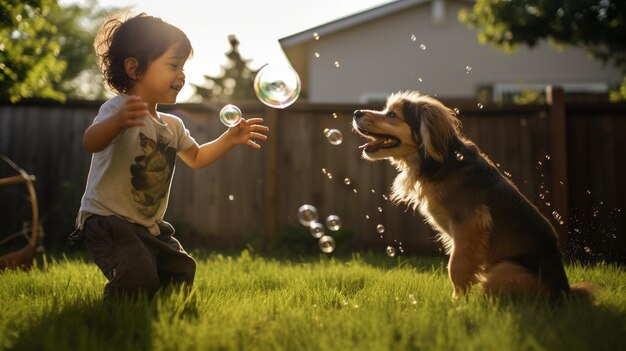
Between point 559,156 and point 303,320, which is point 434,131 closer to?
point 303,320

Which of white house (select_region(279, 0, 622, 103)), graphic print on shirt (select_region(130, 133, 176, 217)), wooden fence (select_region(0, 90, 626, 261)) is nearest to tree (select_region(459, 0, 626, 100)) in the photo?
white house (select_region(279, 0, 622, 103))

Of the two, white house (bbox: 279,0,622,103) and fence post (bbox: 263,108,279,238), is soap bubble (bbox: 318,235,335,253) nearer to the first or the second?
fence post (bbox: 263,108,279,238)

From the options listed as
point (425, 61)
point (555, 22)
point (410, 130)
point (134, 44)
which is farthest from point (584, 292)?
point (425, 61)

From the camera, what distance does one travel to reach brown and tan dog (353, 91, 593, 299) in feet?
10.8

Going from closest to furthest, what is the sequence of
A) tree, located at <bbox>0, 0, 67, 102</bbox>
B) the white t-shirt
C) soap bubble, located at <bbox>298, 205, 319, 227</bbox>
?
the white t-shirt < soap bubble, located at <bbox>298, 205, 319, 227</bbox> < tree, located at <bbox>0, 0, 67, 102</bbox>

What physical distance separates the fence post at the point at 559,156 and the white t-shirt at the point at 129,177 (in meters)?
4.79

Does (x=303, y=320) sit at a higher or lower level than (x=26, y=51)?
lower

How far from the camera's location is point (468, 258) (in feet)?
11.0

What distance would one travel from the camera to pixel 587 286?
335 cm

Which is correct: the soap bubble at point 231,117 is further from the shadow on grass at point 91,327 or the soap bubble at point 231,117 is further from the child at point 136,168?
the shadow on grass at point 91,327

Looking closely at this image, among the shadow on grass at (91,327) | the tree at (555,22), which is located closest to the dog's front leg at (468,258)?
the shadow on grass at (91,327)

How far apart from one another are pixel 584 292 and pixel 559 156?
3861 millimetres

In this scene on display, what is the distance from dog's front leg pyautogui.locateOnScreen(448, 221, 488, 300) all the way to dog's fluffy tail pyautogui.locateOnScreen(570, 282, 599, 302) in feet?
1.75

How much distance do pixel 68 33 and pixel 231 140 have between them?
1335 inches
